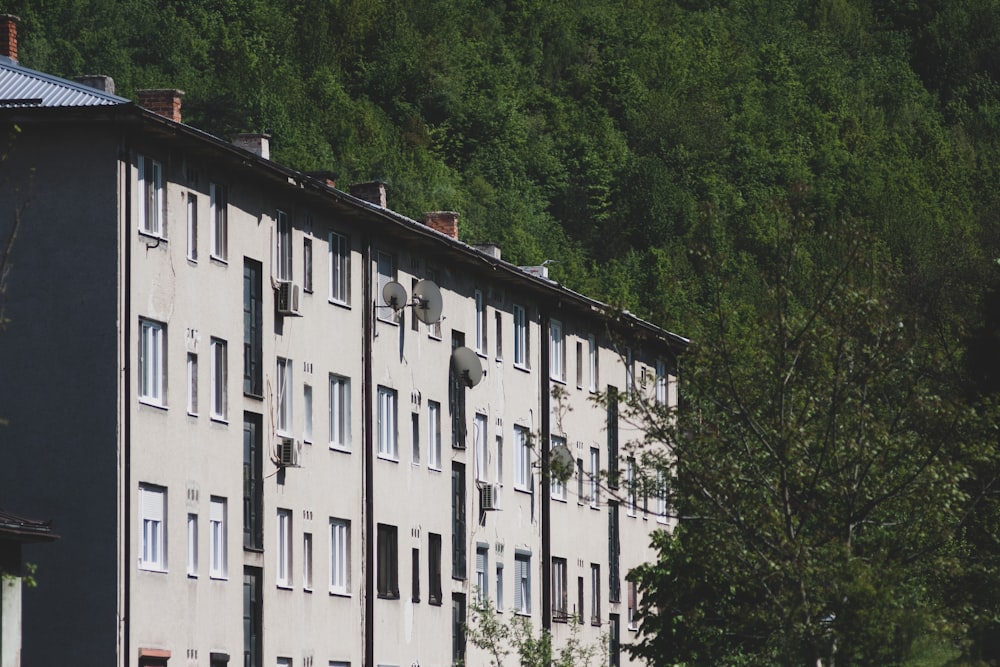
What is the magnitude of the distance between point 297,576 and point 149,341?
24.5 feet

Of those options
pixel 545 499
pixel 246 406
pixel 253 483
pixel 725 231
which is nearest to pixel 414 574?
pixel 253 483

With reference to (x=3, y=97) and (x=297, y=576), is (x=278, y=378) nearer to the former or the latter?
(x=297, y=576)

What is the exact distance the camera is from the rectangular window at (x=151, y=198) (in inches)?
1654

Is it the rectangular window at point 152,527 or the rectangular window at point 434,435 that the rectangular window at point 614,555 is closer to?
the rectangular window at point 434,435

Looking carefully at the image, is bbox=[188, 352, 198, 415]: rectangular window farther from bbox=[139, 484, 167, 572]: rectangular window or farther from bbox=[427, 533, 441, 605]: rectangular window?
bbox=[427, 533, 441, 605]: rectangular window

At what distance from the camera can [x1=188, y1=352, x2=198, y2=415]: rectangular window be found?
43.3m

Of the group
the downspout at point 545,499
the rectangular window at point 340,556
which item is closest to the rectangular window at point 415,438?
the rectangular window at point 340,556

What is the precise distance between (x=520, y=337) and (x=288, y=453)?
1643 centimetres

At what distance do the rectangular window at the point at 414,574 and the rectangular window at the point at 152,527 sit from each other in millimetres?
12095

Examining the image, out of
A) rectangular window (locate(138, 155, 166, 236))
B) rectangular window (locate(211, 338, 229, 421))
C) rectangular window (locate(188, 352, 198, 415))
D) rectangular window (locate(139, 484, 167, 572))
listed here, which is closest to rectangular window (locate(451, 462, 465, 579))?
rectangular window (locate(211, 338, 229, 421))

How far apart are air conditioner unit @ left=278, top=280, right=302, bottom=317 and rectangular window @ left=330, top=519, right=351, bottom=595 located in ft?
17.3

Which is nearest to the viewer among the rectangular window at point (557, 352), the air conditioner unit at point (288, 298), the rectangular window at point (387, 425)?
the air conditioner unit at point (288, 298)

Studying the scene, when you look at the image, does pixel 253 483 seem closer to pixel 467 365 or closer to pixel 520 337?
pixel 467 365

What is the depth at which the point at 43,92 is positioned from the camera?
1665 inches
